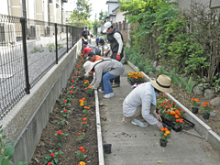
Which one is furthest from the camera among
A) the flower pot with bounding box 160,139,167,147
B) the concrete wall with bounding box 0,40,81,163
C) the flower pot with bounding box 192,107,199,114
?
the flower pot with bounding box 192,107,199,114

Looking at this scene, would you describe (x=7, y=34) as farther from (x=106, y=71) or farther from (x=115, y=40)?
(x=115, y=40)

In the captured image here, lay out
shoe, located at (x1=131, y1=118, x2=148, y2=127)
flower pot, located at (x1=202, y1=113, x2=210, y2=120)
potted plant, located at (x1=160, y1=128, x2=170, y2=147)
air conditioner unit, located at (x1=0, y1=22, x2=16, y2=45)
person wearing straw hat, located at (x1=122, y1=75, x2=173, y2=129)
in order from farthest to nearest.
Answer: flower pot, located at (x1=202, y1=113, x2=210, y2=120) → shoe, located at (x1=131, y1=118, x2=148, y2=127) → person wearing straw hat, located at (x1=122, y1=75, x2=173, y2=129) → potted plant, located at (x1=160, y1=128, x2=170, y2=147) → air conditioner unit, located at (x1=0, y1=22, x2=16, y2=45)

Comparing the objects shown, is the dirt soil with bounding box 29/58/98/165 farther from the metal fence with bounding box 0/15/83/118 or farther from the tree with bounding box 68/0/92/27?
the tree with bounding box 68/0/92/27

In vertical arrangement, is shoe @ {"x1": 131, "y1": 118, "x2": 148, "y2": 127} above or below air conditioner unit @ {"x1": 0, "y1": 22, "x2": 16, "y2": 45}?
below

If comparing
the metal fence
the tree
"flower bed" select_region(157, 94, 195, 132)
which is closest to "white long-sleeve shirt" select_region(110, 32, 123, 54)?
"flower bed" select_region(157, 94, 195, 132)

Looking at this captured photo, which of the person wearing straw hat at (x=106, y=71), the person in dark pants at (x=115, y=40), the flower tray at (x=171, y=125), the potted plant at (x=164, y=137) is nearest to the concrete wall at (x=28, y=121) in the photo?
the person wearing straw hat at (x=106, y=71)

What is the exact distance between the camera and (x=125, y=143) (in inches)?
148

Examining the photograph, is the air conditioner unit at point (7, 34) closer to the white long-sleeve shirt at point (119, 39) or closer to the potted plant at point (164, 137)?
the potted plant at point (164, 137)

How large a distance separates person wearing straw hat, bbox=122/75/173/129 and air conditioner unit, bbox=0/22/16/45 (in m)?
2.39

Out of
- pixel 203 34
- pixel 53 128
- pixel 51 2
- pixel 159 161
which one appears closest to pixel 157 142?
pixel 159 161

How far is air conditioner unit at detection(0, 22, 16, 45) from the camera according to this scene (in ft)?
8.67

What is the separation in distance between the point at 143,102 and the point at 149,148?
2.73 feet

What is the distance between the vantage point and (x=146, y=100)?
12.5 ft

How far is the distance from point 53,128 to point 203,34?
457 cm
